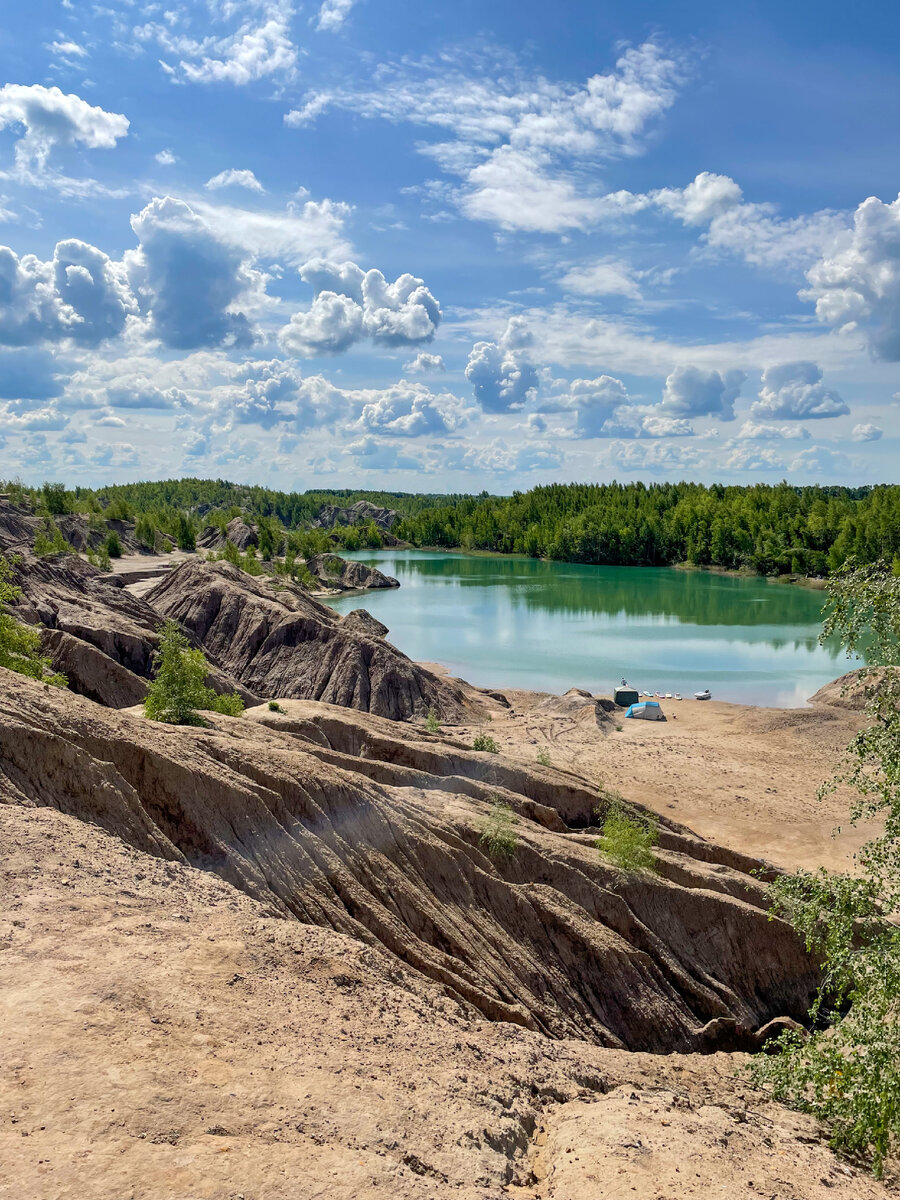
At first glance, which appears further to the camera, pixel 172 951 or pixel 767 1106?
pixel 767 1106

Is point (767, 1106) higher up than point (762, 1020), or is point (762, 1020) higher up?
point (767, 1106)

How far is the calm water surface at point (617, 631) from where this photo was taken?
6425cm

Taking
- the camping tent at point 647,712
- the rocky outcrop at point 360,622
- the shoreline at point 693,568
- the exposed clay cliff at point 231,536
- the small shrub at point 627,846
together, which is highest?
the exposed clay cliff at point 231,536

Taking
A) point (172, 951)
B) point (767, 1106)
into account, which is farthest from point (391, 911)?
point (767, 1106)

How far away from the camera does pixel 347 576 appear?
125 m

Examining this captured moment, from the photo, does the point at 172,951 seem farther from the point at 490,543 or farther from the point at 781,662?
the point at 490,543

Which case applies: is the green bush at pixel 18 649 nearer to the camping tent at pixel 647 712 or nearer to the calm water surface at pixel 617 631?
the calm water surface at pixel 617 631

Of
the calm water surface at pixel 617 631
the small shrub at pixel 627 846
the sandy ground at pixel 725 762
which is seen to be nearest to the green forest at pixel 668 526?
the calm water surface at pixel 617 631

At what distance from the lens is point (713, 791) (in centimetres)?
3850

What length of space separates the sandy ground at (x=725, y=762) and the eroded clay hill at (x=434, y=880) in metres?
11.1

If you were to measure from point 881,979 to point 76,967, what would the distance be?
35.0 ft

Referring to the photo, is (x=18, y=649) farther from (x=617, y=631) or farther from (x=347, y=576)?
(x=347, y=576)

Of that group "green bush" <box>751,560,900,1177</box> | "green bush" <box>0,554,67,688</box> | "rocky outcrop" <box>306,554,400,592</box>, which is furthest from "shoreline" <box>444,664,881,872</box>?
"rocky outcrop" <box>306,554,400,592</box>

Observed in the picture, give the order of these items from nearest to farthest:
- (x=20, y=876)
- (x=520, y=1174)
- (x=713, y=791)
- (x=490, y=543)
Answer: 1. (x=520, y=1174)
2. (x=20, y=876)
3. (x=713, y=791)
4. (x=490, y=543)
